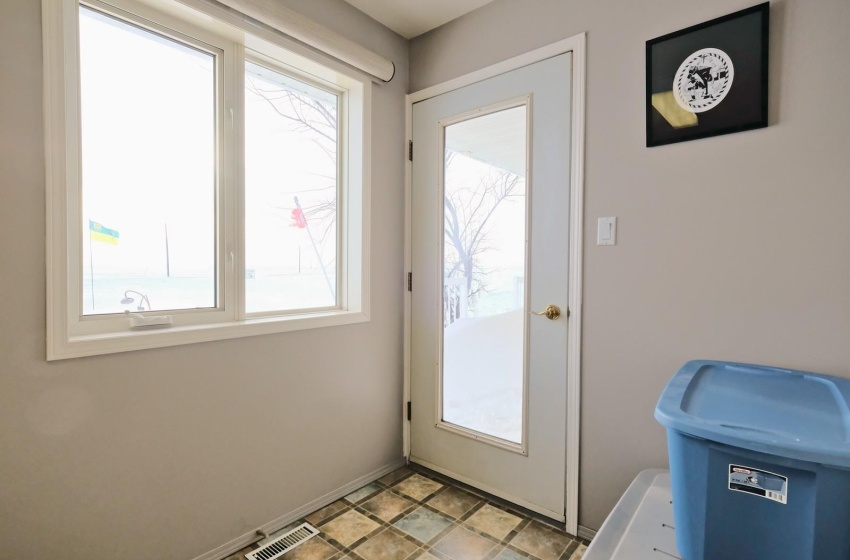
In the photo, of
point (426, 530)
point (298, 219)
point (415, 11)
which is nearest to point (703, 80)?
point (415, 11)

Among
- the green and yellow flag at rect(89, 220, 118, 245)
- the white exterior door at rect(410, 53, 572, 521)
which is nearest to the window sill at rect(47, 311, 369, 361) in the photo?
the green and yellow flag at rect(89, 220, 118, 245)

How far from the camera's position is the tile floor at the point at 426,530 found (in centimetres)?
169

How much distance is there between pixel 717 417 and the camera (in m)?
0.98

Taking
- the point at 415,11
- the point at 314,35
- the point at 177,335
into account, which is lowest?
the point at 177,335

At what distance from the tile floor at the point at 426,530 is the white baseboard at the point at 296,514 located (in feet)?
0.10

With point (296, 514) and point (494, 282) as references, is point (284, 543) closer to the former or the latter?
point (296, 514)

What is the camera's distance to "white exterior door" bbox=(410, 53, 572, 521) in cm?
186

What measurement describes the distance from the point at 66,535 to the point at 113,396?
43 centimetres

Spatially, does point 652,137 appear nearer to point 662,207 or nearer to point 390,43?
point 662,207

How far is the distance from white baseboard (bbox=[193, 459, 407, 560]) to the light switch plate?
64.9 inches

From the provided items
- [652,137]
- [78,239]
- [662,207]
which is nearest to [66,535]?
[78,239]

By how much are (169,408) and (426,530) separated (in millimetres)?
1165

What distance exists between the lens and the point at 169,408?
154 centimetres

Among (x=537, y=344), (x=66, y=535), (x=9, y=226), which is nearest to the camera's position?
(x=9, y=226)
